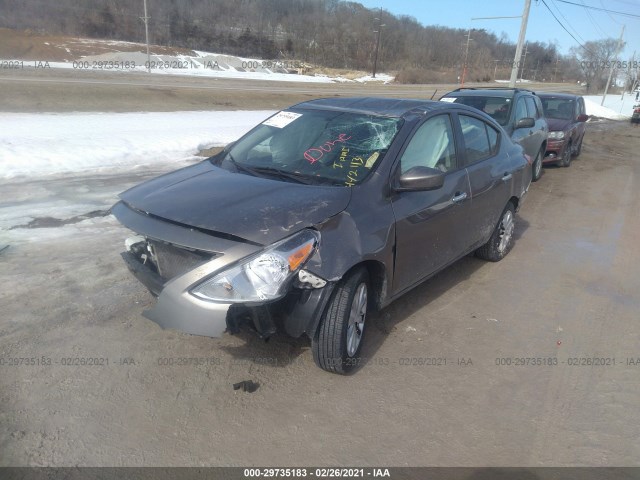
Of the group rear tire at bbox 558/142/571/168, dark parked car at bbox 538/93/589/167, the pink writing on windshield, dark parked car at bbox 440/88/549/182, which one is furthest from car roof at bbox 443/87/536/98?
the pink writing on windshield

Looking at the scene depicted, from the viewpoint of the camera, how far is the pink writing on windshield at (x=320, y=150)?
381 cm

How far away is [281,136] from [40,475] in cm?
288

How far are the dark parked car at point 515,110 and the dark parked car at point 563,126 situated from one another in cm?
171

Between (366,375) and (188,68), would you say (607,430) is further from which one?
(188,68)

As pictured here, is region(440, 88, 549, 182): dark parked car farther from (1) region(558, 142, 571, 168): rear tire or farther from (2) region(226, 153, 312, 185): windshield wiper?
(2) region(226, 153, 312, 185): windshield wiper

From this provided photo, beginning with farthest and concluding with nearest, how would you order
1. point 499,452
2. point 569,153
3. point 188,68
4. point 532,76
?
point 532,76 < point 188,68 < point 569,153 < point 499,452

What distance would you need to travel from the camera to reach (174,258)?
303 cm

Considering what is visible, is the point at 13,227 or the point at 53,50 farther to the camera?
the point at 53,50

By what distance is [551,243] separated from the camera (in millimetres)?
6391

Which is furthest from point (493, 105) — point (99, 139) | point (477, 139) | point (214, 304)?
point (99, 139)

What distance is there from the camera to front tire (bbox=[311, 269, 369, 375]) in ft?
10.1

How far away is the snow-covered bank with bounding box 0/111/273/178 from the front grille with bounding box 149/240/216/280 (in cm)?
606

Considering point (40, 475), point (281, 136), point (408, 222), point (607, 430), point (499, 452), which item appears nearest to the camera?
point (40, 475)

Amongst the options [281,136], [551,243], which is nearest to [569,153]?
[551,243]
